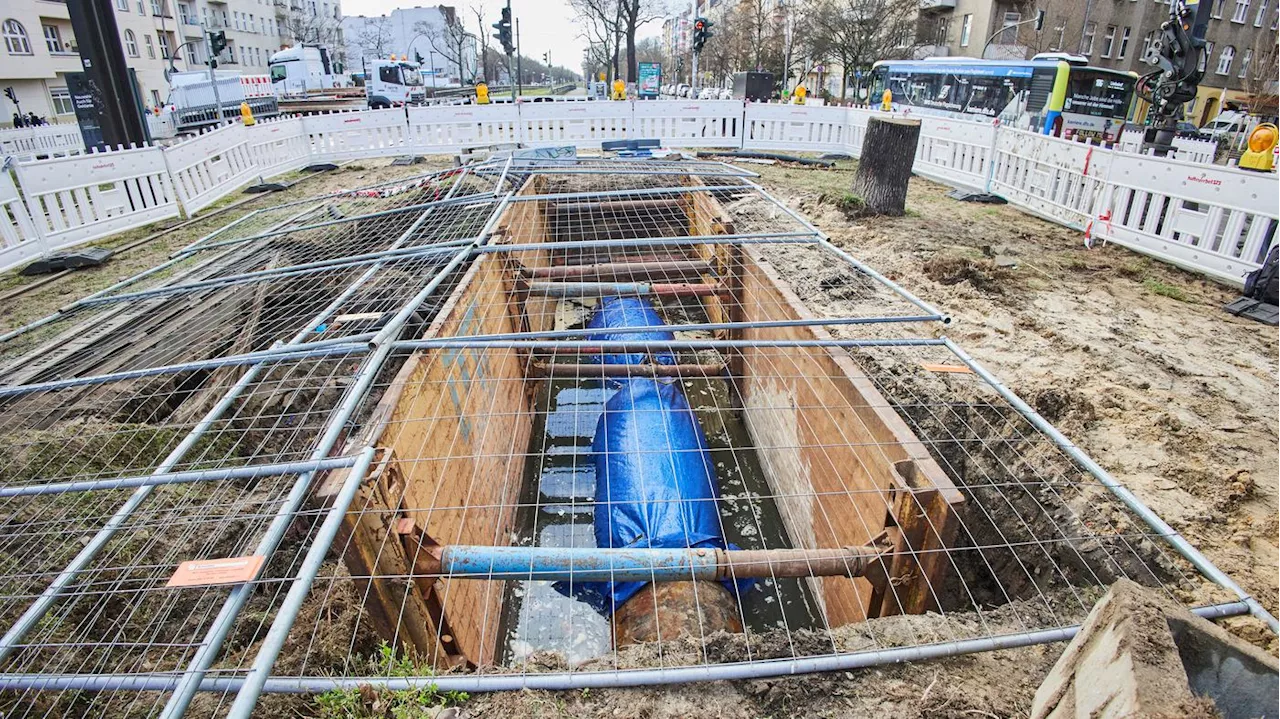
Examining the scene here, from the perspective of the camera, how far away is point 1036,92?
1969cm

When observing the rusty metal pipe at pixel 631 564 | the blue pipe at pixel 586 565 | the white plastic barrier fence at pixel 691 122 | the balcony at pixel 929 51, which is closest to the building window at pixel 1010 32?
the balcony at pixel 929 51

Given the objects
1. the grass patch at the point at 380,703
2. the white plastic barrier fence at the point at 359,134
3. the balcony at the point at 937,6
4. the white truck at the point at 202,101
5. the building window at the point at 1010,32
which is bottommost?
the grass patch at the point at 380,703

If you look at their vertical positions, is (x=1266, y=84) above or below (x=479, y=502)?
above

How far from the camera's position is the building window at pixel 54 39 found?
30812mm

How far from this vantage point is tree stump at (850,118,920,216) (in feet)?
27.5

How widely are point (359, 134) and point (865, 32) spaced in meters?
28.5

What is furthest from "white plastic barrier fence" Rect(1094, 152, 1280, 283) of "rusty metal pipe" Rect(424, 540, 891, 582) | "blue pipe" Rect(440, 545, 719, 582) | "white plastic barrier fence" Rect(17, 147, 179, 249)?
"white plastic barrier fence" Rect(17, 147, 179, 249)

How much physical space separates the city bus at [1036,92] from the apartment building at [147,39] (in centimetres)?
2587

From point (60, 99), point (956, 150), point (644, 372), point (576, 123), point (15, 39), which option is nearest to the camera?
point (644, 372)

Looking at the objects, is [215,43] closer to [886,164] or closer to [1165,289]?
[886,164]

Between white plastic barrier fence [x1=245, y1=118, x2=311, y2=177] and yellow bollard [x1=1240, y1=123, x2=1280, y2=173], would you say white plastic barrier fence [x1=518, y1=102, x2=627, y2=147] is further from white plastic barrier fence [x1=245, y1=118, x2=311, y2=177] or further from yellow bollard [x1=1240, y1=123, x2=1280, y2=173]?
yellow bollard [x1=1240, y1=123, x2=1280, y2=173]

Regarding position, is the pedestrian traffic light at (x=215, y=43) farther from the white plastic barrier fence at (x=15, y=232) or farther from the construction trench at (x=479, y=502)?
the construction trench at (x=479, y=502)

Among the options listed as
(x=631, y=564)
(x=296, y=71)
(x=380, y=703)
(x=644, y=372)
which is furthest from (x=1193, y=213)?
(x=296, y=71)

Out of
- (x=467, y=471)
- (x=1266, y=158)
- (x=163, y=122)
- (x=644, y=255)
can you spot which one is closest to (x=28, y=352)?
(x=467, y=471)
